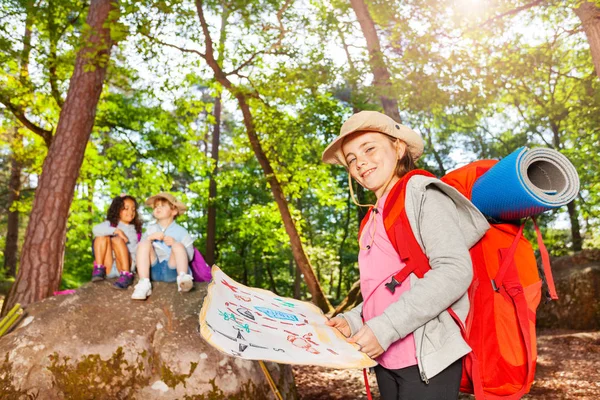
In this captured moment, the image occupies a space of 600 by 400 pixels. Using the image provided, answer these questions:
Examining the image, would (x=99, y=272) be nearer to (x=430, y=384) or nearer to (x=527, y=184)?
(x=430, y=384)

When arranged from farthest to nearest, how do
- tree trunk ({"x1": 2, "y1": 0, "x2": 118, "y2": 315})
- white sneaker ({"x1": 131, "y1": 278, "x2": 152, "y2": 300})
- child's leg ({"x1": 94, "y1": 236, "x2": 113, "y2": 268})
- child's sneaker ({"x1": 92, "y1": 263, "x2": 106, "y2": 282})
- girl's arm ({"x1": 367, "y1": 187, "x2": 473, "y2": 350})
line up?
tree trunk ({"x1": 2, "y1": 0, "x2": 118, "y2": 315})
child's leg ({"x1": 94, "y1": 236, "x2": 113, "y2": 268})
child's sneaker ({"x1": 92, "y1": 263, "x2": 106, "y2": 282})
white sneaker ({"x1": 131, "y1": 278, "x2": 152, "y2": 300})
girl's arm ({"x1": 367, "y1": 187, "x2": 473, "y2": 350})

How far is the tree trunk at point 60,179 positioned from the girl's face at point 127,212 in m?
1.34

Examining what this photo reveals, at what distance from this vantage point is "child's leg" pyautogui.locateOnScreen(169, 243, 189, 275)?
430 cm

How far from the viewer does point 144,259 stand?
13.9ft

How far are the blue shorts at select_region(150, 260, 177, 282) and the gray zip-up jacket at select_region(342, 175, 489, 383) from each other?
139 inches

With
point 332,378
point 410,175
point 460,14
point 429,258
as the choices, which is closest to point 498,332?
point 429,258

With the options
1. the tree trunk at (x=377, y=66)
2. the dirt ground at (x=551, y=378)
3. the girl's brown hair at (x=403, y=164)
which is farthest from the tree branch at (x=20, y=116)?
the girl's brown hair at (x=403, y=164)

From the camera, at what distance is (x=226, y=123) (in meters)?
20.9

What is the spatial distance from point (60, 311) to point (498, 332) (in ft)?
12.1

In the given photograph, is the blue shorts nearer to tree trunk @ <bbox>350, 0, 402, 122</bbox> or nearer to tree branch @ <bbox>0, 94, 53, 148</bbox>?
tree trunk @ <bbox>350, 0, 402, 122</bbox>

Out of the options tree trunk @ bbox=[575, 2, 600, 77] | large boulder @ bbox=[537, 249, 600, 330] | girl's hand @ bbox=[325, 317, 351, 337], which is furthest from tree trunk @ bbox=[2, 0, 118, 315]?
large boulder @ bbox=[537, 249, 600, 330]

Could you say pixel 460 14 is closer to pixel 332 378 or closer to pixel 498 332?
pixel 332 378

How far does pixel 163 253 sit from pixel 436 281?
3.75 meters

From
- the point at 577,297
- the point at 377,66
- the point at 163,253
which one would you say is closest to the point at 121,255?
the point at 163,253
